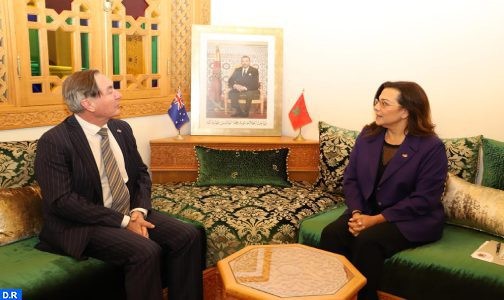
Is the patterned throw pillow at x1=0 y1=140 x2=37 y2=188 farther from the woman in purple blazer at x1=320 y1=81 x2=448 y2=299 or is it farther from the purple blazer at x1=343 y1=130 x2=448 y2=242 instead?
the purple blazer at x1=343 y1=130 x2=448 y2=242

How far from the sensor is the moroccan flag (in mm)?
3945

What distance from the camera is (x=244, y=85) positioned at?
4027 millimetres

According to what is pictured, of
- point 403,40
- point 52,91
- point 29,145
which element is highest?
point 403,40

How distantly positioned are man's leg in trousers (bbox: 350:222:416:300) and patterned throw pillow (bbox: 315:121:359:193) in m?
0.90

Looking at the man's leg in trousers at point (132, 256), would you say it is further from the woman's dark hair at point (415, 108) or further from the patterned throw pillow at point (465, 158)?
the patterned throw pillow at point (465, 158)

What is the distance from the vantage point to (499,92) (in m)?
3.26

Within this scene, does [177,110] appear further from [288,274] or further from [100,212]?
[288,274]

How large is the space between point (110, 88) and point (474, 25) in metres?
2.37

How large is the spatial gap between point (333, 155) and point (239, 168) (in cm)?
69

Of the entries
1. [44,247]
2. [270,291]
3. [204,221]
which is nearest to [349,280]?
[270,291]

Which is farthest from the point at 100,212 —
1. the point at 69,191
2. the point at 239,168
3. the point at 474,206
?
the point at 474,206

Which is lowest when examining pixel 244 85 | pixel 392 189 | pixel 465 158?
pixel 392 189

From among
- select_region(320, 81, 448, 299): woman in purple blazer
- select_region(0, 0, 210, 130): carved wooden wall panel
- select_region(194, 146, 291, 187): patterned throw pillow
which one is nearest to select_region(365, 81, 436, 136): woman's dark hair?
select_region(320, 81, 448, 299): woman in purple blazer

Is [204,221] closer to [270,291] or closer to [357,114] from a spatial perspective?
[270,291]
